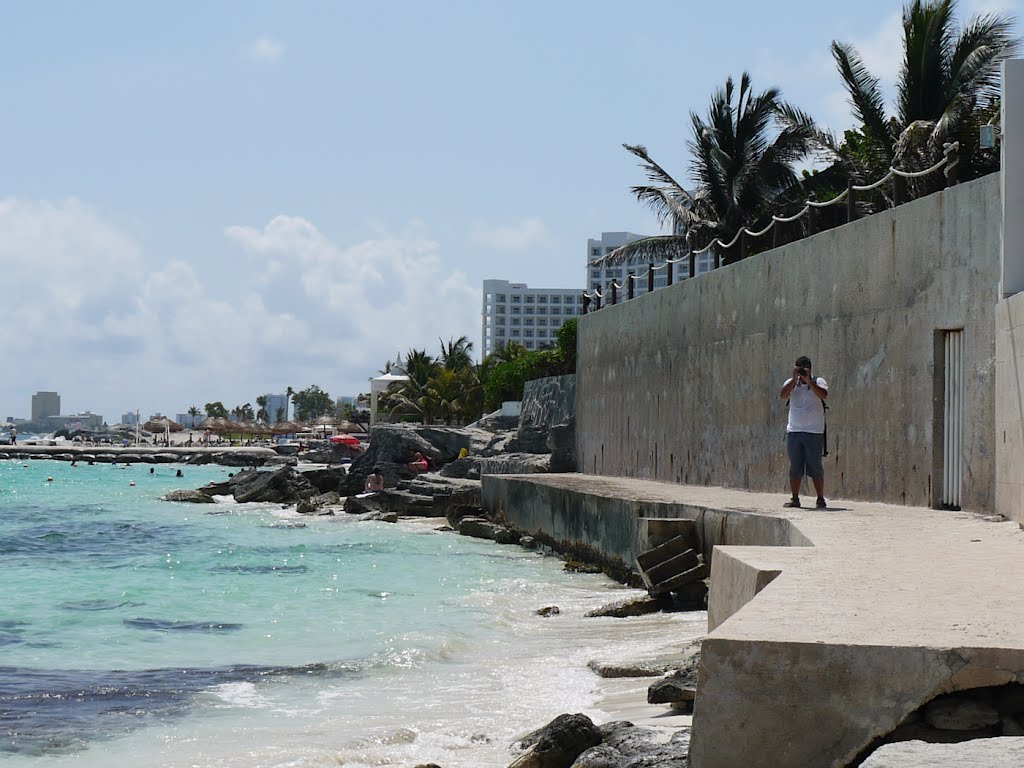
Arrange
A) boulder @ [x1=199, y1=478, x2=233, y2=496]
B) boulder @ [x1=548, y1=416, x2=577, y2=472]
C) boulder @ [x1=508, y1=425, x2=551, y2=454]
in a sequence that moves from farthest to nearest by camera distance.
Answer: boulder @ [x1=199, y1=478, x2=233, y2=496]
boulder @ [x1=508, y1=425, x2=551, y2=454]
boulder @ [x1=548, y1=416, x2=577, y2=472]

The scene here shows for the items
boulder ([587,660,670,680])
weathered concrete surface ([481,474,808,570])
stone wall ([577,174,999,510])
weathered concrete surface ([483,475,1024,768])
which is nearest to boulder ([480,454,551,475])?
weathered concrete surface ([481,474,808,570])

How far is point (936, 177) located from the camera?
20219 millimetres

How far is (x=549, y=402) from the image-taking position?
30.7m

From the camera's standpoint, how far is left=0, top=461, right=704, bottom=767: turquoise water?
7.66 m

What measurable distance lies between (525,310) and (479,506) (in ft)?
537

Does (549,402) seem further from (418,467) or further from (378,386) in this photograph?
(378,386)

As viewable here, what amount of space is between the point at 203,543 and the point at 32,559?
3.66 metres

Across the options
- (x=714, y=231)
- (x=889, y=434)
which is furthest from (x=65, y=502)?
(x=889, y=434)

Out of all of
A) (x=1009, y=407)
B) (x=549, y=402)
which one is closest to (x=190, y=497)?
(x=549, y=402)

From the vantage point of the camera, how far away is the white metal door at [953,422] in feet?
35.6

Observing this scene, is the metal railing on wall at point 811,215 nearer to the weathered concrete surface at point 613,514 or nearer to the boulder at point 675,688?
the weathered concrete surface at point 613,514

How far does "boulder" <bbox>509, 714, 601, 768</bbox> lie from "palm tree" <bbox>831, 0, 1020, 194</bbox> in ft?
63.1

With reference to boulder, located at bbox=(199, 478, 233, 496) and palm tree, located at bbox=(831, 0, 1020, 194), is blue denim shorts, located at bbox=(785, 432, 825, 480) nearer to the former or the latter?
palm tree, located at bbox=(831, 0, 1020, 194)

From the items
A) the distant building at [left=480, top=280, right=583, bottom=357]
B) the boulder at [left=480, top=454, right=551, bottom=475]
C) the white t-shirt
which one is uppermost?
the distant building at [left=480, top=280, right=583, bottom=357]
